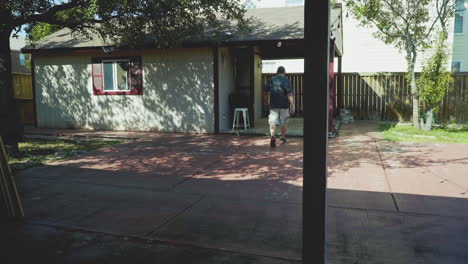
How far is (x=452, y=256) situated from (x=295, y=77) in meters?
13.7

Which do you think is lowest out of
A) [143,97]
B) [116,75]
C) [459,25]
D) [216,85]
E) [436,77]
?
[143,97]

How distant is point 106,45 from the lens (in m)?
11.9

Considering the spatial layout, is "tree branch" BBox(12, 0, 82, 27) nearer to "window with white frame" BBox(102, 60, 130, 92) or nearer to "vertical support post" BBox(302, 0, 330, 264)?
"window with white frame" BBox(102, 60, 130, 92)

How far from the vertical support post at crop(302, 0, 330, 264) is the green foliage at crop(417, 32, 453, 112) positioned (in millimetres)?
10802

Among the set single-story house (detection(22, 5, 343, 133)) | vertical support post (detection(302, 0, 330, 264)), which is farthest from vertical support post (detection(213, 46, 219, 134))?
vertical support post (detection(302, 0, 330, 264))

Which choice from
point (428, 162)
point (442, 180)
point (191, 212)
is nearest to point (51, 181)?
point (191, 212)

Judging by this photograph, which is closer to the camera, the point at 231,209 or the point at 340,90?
the point at 231,209

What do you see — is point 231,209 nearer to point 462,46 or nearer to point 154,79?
point 154,79

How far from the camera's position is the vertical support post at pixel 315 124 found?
2463 mm

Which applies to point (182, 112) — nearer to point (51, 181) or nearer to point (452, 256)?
point (51, 181)

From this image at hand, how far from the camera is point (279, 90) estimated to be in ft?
29.5

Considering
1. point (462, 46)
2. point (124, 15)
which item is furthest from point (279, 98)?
point (462, 46)

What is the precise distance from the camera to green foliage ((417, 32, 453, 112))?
37.8 ft

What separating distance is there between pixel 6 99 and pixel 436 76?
12.0 m
